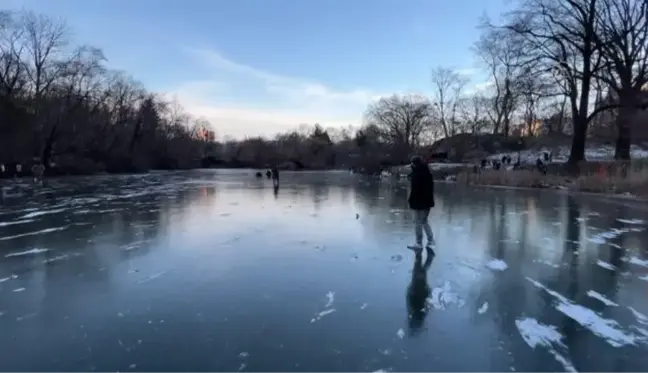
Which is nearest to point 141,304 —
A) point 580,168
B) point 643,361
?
point 643,361

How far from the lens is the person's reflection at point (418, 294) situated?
5.06 m

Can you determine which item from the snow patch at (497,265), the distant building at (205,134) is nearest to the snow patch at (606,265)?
the snow patch at (497,265)

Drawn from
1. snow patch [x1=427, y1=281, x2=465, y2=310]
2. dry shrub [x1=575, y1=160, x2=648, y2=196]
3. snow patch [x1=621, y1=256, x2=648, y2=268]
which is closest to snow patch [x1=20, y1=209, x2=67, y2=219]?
snow patch [x1=427, y1=281, x2=465, y2=310]

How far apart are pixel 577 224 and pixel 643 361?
9315mm

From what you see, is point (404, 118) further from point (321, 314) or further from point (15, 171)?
point (321, 314)

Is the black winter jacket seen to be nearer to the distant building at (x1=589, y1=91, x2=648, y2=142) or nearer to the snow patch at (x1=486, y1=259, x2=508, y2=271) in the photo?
the snow patch at (x1=486, y1=259, x2=508, y2=271)

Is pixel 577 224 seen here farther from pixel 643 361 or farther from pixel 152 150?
pixel 152 150

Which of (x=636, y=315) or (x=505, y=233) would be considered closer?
(x=636, y=315)

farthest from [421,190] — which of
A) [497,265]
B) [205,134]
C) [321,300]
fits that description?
[205,134]

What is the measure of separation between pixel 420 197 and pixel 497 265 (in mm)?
2054

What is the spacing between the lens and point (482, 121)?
76562 mm

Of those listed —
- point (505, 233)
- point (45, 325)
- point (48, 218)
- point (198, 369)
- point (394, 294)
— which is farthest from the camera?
point (48, 218)

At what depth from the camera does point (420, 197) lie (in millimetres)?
9352

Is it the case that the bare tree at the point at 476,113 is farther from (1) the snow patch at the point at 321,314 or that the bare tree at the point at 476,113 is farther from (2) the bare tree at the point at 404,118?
(1) the snow patch at the point at 321,314
